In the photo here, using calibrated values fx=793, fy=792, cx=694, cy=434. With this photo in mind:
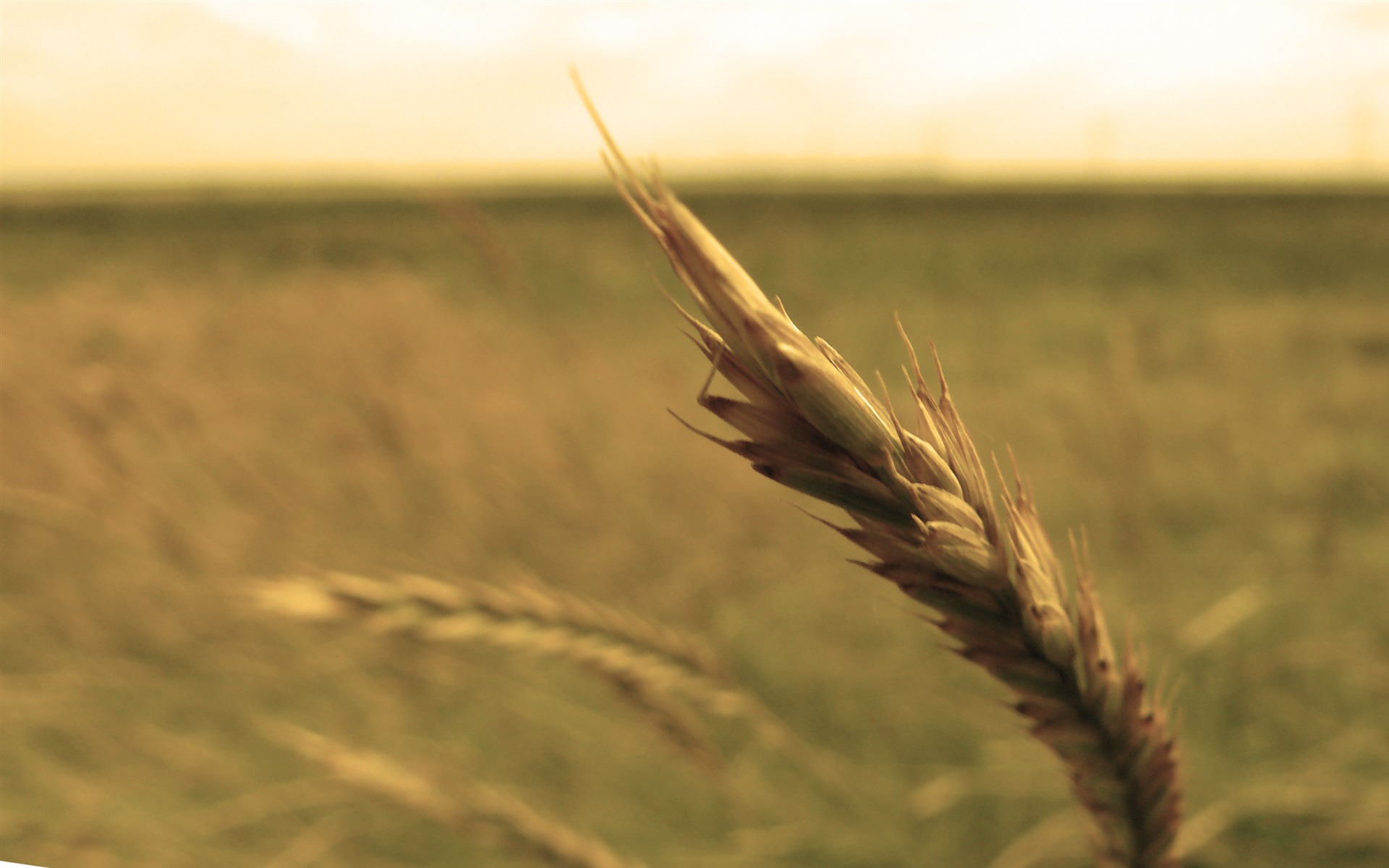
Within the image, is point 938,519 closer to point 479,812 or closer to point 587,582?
point 479,812

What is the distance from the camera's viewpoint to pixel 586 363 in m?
1.40

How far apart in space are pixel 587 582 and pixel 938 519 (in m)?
0.84

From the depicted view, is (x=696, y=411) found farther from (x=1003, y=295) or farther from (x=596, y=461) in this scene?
(x=1003, y=295)

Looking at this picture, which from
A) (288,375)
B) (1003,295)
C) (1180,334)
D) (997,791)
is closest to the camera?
(997,791)

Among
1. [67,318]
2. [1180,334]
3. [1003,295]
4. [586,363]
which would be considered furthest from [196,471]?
[1003,295]

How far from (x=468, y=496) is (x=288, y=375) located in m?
0.55

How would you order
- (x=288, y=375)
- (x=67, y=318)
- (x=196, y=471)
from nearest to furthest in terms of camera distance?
(x=196, y=471) → (x=288, y=375) → (x=67, y=318)

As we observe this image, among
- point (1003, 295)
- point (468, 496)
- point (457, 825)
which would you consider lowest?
point (457, 825)

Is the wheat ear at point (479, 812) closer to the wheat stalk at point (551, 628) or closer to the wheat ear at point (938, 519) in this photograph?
the wheat stalk at point (551, 628)

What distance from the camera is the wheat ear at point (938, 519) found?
136 millimetres

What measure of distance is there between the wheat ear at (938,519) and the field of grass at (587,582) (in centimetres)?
4

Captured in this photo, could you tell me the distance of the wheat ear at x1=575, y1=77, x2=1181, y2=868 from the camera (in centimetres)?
14

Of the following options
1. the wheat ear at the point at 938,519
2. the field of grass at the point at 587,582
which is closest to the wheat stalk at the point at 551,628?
the field of grass at the point at 587,582

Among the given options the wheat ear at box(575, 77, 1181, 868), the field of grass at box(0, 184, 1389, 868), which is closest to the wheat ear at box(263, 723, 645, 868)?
the field of grass at box(0, 184, 1389, 868)
